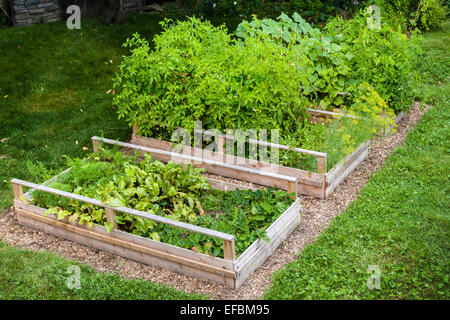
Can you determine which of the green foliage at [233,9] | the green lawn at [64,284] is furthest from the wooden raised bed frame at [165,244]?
the green foliage at [233,9]

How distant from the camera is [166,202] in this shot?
642 centimetres

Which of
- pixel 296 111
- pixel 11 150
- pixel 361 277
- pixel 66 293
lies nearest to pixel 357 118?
pixel 296 111

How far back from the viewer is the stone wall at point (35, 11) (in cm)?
1168

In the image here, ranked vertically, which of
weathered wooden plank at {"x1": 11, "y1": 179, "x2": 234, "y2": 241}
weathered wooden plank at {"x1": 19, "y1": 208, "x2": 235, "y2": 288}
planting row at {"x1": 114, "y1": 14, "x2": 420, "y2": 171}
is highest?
planting row at {"x1": 114, "y1": 14, "x2": 420, "y2": 171}

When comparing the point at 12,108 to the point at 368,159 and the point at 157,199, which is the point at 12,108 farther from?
the point at 368,159

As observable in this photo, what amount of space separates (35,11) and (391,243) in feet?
30.6

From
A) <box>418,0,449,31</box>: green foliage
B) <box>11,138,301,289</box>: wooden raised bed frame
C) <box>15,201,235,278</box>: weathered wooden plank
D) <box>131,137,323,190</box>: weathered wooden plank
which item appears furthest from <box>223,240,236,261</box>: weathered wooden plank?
<box>418,0,449,31</box>: green foliage

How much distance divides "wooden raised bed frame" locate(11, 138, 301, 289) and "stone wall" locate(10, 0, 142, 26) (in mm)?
6552

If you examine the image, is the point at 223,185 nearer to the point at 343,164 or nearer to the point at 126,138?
the point at 343,164

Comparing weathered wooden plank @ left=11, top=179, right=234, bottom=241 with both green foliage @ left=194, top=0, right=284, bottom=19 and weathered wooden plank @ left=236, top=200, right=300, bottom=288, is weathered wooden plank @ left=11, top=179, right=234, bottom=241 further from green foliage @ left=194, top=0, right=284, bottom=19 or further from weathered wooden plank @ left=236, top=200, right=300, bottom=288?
green foliage @ left=194, top=0, right=284, bottom=19

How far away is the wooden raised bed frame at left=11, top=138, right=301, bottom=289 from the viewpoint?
17.5 ft

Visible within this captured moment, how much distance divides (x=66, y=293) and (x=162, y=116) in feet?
10.3
